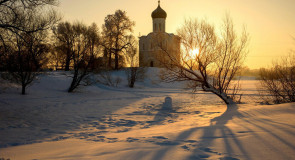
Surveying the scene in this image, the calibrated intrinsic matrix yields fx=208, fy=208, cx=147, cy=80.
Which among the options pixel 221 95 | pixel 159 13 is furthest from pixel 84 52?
pixel 159 13

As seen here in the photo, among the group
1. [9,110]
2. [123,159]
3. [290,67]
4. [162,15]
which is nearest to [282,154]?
[123,159]

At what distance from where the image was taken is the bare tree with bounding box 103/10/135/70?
34.9 m

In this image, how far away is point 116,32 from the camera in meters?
35.3

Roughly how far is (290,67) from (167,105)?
23.0 ft

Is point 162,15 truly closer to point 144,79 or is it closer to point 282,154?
point 144,79

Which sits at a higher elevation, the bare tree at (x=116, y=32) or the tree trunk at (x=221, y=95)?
the bare tree at (x=116, y=32)

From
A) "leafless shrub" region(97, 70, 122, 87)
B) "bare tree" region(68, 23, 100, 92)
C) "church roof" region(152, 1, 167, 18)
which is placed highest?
"church roof" region(152, 1, 167, 18)

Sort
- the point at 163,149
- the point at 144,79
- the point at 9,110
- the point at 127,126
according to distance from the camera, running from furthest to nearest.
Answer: the point at 144,79
the point at 9,110
the point at 127,126
the point at 163,149

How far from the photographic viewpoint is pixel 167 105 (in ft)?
40.4

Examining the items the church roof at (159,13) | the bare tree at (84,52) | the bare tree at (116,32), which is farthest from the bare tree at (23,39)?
the church roof at (159,13)

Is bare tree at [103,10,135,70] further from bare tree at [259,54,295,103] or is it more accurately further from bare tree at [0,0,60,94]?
bare tree at [259,54,295,103]

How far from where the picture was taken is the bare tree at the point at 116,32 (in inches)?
1375

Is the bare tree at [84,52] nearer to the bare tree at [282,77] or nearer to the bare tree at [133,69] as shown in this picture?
the bare tree at [133,69]

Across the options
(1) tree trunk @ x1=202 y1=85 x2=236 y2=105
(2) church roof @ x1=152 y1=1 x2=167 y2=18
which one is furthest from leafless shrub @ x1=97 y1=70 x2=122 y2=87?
(2) church roof @ x1=152 y1=1 x2=167 y2=18
